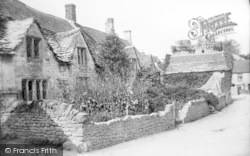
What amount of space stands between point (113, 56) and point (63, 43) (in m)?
3.76

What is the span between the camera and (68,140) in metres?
9.80

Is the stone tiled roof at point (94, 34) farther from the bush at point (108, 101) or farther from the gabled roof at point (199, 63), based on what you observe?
the gabled roof at point (199, 63)

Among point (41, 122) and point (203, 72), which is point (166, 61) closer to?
point (203, 72)

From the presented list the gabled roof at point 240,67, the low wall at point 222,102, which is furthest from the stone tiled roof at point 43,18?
the gabled roof at point 240,67

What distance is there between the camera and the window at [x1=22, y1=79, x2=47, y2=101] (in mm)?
14594

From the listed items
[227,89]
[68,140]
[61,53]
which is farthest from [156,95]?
[227,89]

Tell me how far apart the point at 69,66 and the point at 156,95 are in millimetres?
5780

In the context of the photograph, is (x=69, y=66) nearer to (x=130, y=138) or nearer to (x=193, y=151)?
(x=130, y=138)

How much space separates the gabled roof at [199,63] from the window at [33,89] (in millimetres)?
20575

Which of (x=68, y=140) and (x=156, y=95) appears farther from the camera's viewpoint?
(x=156, y=95)

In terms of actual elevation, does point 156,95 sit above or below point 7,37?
below

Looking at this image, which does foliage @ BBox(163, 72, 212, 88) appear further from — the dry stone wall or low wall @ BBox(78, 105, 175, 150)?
the dry stone wall

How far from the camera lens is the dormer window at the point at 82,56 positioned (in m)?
19.4

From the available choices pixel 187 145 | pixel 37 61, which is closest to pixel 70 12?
pixel 37 61
